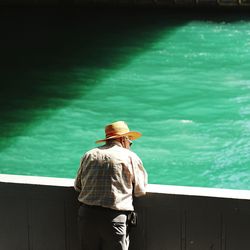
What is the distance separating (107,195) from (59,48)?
11.4 meters

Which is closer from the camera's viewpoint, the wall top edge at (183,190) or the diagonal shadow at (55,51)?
the wall top edge at (183,190)

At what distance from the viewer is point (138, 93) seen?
1157 cm

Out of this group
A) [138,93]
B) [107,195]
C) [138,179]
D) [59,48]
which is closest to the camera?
[107,195]

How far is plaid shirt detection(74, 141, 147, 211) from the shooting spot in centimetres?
383

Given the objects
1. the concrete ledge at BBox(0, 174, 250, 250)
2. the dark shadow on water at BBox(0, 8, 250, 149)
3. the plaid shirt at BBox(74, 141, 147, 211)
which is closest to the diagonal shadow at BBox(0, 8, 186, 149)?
the dark shadow on water at BBox(0, 8, 250, 149)

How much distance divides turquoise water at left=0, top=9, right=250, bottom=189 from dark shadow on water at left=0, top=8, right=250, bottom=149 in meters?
0.03

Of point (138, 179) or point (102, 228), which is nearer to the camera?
point (102, 228)

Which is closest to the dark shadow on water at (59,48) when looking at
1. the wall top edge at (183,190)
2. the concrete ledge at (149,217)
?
the concrete ledge at (149,217)

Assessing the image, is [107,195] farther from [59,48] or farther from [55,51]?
[59,48]

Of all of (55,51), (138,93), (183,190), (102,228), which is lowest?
(102,228)

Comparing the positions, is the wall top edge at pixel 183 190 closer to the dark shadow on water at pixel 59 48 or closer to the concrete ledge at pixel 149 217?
the concrete ledge at pixel 149 217

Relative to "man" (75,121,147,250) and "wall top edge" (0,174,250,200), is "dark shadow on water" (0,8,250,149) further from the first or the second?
"man" (75,121,147,250)

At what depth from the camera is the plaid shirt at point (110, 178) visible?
12.6ft

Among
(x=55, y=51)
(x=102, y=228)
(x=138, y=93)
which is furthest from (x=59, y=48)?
(x=102, y=228)
